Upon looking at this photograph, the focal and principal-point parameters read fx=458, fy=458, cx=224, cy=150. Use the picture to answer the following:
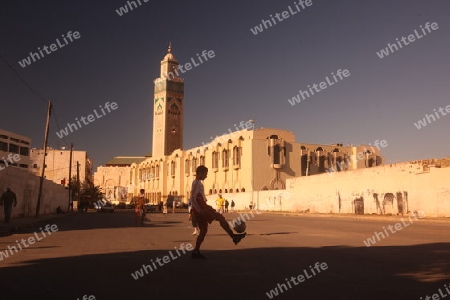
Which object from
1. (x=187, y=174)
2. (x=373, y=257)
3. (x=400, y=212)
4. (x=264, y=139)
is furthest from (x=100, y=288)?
(x=187, y=174)

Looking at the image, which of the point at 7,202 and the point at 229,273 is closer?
the point at 229,273

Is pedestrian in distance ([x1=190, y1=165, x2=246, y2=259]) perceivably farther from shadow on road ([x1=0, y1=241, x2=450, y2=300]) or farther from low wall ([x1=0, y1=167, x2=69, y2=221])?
low wall ([x1=0, y1=167, x2=69, y2=221])

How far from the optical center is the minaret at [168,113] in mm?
130250

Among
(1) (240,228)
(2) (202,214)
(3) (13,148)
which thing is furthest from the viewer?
(3) (13,148)

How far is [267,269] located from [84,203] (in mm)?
56520

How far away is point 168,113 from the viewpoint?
5221 inches

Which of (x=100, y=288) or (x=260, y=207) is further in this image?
(x=260, y=207)

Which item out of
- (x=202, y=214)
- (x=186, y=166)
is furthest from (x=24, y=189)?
(x=186, y=166)

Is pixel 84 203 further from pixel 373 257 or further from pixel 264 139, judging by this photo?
pixel 373 257

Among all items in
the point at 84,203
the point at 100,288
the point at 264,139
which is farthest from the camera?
the point at 264,139

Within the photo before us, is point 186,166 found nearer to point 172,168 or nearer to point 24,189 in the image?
point 172,168

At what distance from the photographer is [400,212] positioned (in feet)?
114

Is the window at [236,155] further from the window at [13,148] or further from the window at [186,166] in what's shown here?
the window at [13,148]

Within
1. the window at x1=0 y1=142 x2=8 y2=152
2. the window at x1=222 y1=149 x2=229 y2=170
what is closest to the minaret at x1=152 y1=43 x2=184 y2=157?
the window at x1=0 y1=142 x2=8 y2=152
